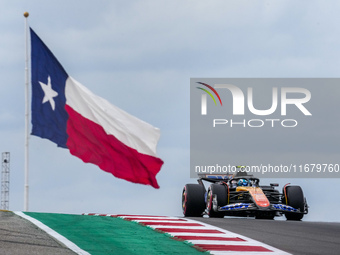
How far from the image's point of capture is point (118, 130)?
1686 centimetres

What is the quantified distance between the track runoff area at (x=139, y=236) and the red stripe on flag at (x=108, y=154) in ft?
3.09

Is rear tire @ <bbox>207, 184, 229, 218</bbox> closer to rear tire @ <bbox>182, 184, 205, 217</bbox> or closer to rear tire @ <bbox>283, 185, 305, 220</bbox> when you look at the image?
rear tire @ <bbox>182, 184, 205, 217</bbox>

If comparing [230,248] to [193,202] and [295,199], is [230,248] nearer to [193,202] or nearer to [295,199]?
[193,202]

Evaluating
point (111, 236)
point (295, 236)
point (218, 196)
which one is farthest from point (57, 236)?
point (218, 196)

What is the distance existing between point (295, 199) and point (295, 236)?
364 inches

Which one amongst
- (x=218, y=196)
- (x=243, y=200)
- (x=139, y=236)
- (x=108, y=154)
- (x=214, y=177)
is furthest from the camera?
(x=214, y=177)

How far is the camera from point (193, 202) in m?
23.7

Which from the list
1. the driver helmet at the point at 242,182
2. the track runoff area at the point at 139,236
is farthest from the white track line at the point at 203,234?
the driver helmet at the point at 242,182

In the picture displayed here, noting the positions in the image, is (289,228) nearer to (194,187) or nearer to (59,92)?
(59,92)

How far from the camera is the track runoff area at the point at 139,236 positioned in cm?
1178

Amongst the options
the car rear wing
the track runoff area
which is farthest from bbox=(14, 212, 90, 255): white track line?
the car rear wing

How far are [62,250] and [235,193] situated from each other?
1342 centimetres

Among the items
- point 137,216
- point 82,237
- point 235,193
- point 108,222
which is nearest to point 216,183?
point 235,193

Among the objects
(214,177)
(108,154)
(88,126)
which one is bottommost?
(214,177)
